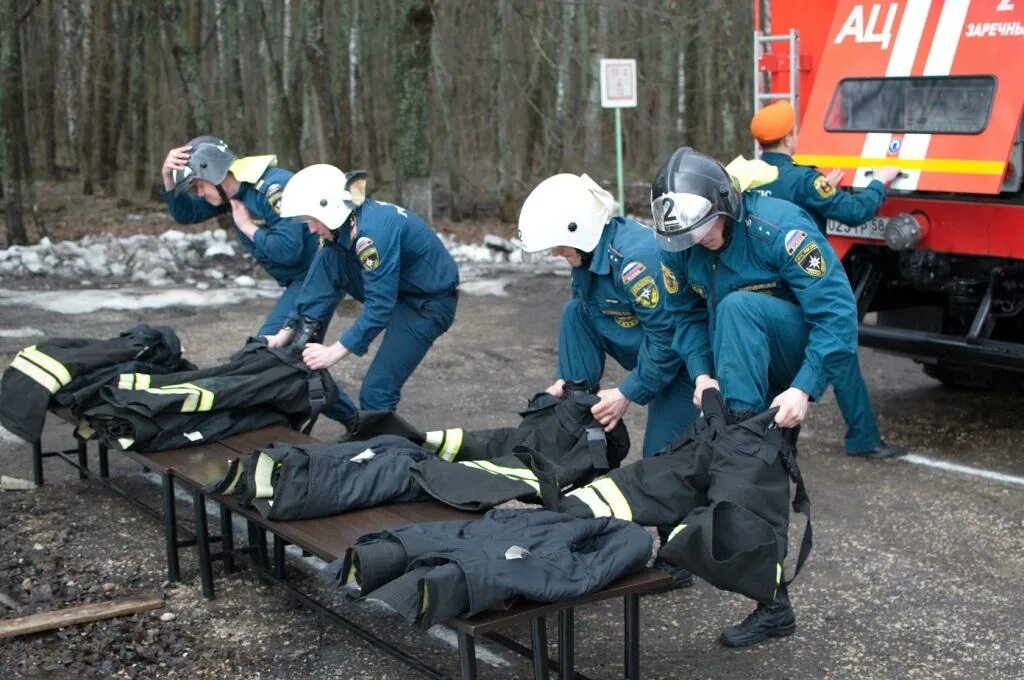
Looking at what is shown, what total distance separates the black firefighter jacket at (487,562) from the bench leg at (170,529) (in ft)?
4.90

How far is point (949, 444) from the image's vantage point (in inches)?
265

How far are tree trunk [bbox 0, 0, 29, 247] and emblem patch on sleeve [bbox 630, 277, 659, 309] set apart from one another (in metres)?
10.1

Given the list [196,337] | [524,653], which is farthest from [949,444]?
[196,337]

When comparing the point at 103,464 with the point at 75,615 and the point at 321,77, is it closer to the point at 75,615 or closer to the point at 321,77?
the point at 75,615

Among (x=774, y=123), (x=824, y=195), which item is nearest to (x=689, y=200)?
(x=824, y=195)

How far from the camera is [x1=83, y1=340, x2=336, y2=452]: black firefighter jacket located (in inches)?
183

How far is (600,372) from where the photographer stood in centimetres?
473

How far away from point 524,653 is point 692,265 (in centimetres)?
144

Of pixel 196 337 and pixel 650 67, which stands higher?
pixel 650 67

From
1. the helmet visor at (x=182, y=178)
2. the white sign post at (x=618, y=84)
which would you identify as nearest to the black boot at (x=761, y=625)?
the helmet visor at (x=182, y=178)

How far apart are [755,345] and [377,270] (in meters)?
1.96

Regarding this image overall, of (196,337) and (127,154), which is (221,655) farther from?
(127,154)

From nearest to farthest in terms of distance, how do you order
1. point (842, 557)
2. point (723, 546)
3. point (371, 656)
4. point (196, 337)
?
point (723, 546)
point (371, 656)
point (842, 557)
point (196, 337)

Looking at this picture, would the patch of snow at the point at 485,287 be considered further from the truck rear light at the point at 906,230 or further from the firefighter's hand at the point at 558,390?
the firefighter's hand at the point at 558,390
